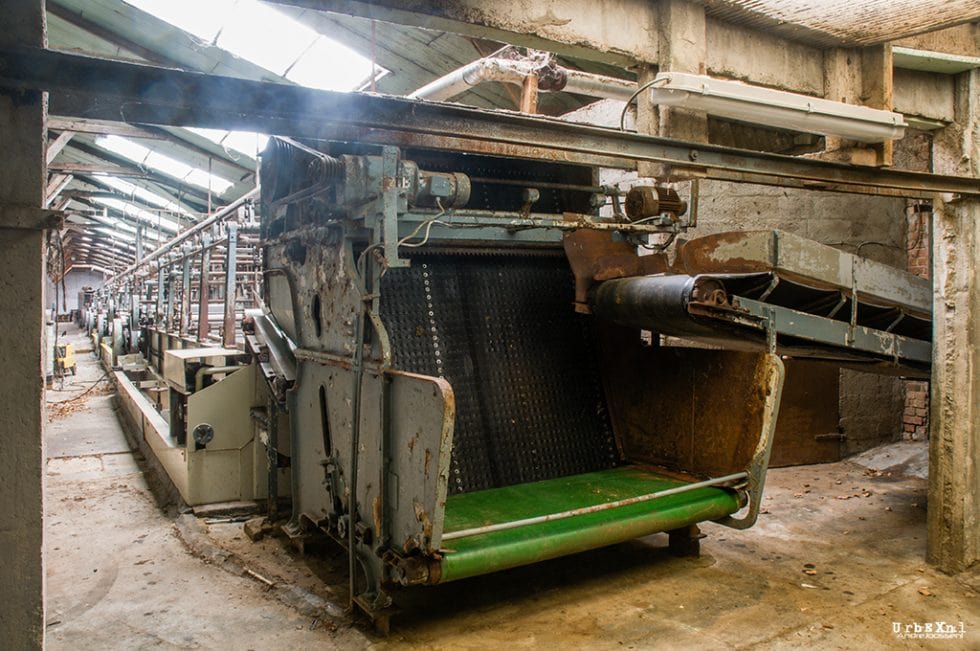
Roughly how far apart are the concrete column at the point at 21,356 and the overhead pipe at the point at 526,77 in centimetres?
305

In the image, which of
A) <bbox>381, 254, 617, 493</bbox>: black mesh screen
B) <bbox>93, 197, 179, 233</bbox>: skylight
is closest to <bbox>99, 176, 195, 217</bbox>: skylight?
<bbox>93, 197, 179, 233</bbox>: skylight

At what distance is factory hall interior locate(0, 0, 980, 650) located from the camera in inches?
98.6

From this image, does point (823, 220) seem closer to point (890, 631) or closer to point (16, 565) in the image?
point (890, 631)

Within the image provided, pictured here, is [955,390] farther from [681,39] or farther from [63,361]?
[63,361]

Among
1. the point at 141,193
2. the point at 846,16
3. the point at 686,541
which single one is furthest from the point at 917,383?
the point at 141,193

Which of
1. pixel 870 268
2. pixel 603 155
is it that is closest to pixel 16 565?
pixel 603 155

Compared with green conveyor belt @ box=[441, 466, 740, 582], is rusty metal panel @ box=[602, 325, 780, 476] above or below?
above

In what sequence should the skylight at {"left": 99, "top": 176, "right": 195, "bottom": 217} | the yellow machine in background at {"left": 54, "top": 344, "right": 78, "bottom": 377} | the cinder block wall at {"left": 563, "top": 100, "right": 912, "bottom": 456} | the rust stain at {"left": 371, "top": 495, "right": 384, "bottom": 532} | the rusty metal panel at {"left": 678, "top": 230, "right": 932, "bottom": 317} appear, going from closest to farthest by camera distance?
the rust stain at {"left": 371, "top": 495, "right": 384, "bottom": 532} → the rusty metal panel at {"left": 678, "top": 230, "right": 932, "bottom": 317} → the cinder block wall at {"left": 563, "top": 100, "right": 912, "bottom": 456} → the yellow machine in background at {"left": 54, "top": 344, "right": 78, "bottom": 377} → the skylight at {"left": 99, "top": 176, "right": 195, "bottom": 217}

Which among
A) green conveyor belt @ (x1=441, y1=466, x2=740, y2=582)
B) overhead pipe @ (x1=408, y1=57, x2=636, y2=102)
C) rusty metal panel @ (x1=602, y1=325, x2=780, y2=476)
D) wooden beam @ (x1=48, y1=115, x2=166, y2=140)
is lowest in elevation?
green conveyor belt @ (x1=441, y1=466, x2=740, y2=582)

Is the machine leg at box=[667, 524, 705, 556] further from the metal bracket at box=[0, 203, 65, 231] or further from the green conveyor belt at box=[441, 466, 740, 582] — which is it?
the metal bracket at box=[0, 203, 65, 231]

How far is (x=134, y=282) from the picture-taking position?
1474cm

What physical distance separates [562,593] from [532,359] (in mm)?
1370

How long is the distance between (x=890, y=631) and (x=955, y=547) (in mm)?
1056

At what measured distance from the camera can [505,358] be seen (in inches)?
165
